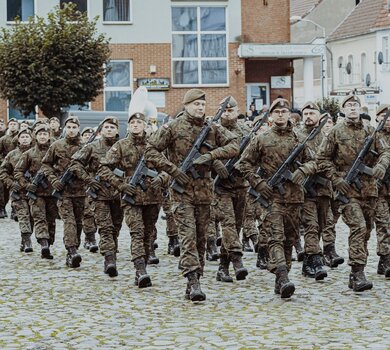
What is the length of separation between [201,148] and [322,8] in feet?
227

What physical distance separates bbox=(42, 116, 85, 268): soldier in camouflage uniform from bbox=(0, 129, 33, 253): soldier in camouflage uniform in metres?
1.34

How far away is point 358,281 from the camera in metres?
12.8

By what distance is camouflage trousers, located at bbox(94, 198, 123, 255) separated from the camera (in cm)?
1505

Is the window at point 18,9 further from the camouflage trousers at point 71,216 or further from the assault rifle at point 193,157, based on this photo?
the assault rifle at point 193,157

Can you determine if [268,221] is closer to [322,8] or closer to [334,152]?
[334,152]

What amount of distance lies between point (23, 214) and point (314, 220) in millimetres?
5885

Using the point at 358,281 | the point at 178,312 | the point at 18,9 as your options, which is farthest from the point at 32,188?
the point at 18,9

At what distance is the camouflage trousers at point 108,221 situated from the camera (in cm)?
1505

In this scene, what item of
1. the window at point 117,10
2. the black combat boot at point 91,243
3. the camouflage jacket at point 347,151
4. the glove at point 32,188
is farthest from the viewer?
the window at point 117,10

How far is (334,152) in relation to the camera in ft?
44.6

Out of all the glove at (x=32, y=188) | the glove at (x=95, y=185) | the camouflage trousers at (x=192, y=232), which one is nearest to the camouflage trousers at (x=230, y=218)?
the camouflage trousers at (x=192, y=232)

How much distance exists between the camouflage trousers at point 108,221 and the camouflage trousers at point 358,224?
3.08 m

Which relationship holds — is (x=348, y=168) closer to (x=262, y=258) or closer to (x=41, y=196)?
(x=262, y=258)

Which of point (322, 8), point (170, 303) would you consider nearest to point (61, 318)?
point (170, 303)
